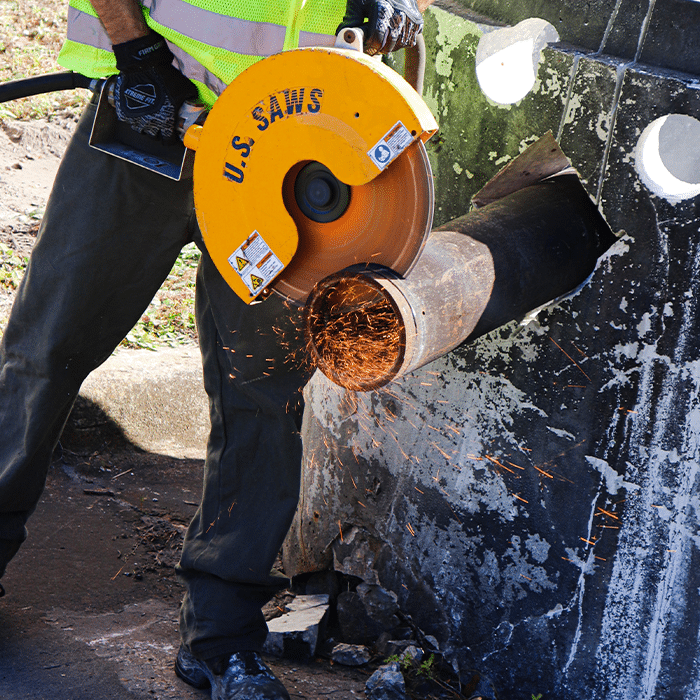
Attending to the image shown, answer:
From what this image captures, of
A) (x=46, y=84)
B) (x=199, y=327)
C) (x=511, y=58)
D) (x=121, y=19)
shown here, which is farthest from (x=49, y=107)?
(x=511, y=58)

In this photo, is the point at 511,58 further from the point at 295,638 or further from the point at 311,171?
the point at 295,638

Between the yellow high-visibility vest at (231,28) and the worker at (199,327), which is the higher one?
the yellow high-visibility vest at (231,28)

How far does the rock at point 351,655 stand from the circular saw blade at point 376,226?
125 centimetres

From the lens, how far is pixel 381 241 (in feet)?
4.64

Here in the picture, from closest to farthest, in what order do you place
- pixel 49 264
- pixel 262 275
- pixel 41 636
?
pixel 262 275
pixel 49 264
pixel 41 636

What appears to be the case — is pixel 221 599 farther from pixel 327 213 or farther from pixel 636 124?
pixel 636 124

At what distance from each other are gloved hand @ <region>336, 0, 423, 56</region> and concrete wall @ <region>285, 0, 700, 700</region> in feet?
1.01

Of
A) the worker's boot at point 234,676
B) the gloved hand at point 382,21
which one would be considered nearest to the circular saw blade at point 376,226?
the gloved hand at point 382,21

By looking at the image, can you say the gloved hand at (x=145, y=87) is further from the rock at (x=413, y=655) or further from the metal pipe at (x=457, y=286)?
the rock at (x=413, y=655)

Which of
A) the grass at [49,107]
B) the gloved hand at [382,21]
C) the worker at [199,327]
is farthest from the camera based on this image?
the grass at [49,107]

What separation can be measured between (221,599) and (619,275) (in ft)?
Answer: 4.25

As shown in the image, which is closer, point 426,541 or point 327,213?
point 327,213

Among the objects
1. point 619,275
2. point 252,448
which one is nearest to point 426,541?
point 252,448

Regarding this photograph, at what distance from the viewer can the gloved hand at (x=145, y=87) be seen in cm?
178
